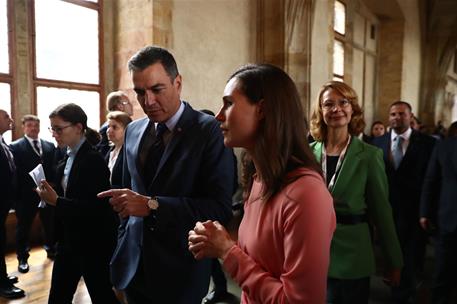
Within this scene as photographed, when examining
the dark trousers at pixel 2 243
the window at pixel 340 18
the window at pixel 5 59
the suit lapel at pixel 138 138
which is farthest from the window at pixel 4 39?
the window at pixel 340 18

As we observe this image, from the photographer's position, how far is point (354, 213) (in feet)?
6.57

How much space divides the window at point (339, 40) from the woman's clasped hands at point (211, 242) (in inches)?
397

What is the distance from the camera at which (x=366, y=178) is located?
79.7 inches

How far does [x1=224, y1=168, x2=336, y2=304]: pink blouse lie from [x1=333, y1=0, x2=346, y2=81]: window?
33.1 ft

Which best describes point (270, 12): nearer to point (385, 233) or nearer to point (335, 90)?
point (335, 90)

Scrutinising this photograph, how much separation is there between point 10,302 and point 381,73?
505 inches

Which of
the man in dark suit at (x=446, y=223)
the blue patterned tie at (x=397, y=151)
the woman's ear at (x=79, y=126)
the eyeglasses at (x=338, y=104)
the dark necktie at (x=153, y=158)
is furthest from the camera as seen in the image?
the blue patterned tie at (x=397, y=151)

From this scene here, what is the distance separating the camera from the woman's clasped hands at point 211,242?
3.47ft

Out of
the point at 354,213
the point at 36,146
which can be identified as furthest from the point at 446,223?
the point at 36,146

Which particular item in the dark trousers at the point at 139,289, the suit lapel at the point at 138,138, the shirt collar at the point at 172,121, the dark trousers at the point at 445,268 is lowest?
the dark trousers at the point at 445,268

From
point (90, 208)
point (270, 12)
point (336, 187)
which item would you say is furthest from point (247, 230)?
point (270, 12)

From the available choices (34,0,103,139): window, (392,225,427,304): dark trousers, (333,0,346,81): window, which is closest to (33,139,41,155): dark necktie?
(34,0,103,139): window

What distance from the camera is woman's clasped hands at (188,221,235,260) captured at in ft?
3.47

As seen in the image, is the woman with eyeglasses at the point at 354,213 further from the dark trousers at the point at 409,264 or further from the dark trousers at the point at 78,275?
the dark trousers at the point at 78,275
